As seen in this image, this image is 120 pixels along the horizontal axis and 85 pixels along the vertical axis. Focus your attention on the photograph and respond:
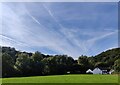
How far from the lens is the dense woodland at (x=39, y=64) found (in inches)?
1598

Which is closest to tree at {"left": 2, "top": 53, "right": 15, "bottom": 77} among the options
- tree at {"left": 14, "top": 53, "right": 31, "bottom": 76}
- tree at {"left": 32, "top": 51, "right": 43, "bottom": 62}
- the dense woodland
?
the dense woodland

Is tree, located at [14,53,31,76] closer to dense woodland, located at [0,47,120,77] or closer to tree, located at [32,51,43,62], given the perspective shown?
dense woodland, located at [0,47,120,77]

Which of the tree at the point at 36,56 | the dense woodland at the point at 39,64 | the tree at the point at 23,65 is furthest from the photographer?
the tree at the point at 36,56

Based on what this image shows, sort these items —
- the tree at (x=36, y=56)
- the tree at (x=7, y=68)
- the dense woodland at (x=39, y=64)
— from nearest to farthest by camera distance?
the tree at (x=7, y=68)
the dense woodland at (x=39, y=64)
the tree at (x=36, y=56)

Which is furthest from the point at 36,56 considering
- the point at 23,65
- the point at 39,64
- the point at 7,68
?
the point at 7,68

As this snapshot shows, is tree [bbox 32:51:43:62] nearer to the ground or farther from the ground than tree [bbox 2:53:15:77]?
farther from the ground

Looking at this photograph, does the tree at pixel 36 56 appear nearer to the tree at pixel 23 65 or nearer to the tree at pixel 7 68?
the tree at pixel 23 65

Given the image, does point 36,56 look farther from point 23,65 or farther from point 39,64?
point 23,65

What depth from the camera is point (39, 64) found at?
46.3 m

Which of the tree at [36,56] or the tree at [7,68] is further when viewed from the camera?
the tree at [36,56]

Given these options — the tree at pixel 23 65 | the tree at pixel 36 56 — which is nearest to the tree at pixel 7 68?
the tree at pixel 23 65

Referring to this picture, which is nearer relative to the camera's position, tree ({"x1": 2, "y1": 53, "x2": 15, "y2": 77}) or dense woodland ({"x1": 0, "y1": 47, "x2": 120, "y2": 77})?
tree ({"x1": 2, "y1": 53, "x2": 15, "y2": 77})

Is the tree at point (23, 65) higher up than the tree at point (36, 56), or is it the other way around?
the tree at point (36, 56)

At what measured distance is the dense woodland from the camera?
133 ft
